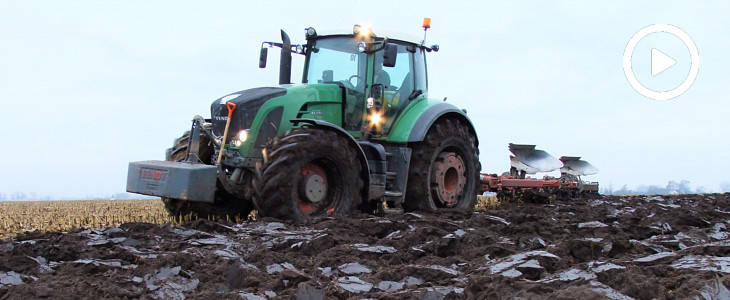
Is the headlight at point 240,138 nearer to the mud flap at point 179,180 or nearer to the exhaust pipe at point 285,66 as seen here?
the mud flap at point 179,180

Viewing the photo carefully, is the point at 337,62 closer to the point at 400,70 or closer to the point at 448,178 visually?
the point at 400,70

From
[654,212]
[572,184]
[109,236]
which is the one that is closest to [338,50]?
[109,236]

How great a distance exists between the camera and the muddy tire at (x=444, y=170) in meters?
8.43

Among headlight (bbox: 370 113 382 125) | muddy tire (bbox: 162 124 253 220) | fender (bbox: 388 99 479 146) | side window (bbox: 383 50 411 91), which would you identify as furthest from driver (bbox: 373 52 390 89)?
muddy tire (bbox: 162 124 253 220)

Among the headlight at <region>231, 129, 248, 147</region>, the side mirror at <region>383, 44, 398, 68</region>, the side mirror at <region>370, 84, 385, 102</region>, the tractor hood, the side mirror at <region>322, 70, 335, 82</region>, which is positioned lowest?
the headlight at <region>231, 129, 248, 147</region>

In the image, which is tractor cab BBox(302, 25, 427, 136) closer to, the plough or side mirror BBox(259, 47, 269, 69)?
side mirror BBox(259, 47, 269, 69)

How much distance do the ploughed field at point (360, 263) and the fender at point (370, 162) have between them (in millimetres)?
1281

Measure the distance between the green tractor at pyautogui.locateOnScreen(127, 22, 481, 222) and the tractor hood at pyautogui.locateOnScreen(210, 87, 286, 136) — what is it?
0.4 inches

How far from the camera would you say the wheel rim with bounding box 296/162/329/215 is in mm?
6926

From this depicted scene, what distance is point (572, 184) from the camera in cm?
1227

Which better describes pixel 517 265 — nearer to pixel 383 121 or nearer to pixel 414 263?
pixel 414 263

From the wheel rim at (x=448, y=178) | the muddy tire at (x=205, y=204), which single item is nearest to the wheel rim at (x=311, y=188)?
the muddy tire at (x=205, y=204)

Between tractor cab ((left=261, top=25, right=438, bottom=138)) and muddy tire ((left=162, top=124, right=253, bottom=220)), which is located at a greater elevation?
tractor cab ((left=261, top=25, right=438, bottom=138))

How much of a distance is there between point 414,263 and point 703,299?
5.59 feet
